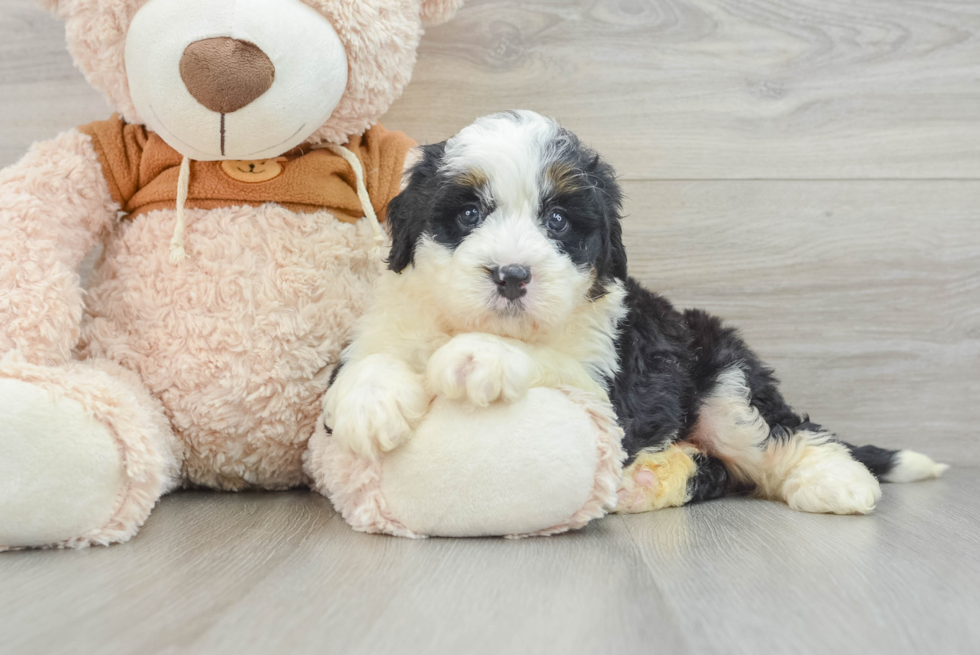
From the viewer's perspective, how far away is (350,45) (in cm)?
148

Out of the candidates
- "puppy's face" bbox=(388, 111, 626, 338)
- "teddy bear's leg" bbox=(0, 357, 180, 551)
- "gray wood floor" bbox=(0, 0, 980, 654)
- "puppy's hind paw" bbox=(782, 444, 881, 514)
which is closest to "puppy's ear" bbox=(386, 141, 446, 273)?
"puppy's face" bbox=(388, 111, 626, 338)

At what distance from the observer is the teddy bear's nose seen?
1310mm

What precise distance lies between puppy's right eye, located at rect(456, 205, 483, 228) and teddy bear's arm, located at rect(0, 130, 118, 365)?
2.43 ft

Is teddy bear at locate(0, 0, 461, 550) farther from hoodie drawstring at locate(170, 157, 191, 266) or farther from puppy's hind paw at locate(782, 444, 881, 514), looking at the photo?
puppy's hind paw at locate(782, 444, 881, 514)

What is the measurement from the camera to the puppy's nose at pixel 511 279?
47.5 inches

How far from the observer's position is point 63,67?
197cm

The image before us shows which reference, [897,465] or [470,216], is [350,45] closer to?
[470,216]

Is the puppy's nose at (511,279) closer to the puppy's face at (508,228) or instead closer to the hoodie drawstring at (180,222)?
the puppy's face at (508,228)

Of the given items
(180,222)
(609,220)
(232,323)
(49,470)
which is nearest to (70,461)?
(49,470)

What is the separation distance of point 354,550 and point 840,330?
1.53m

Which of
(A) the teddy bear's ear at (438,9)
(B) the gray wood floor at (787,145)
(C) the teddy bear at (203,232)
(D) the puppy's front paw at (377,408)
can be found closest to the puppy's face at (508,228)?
(D) the puppy's front paw at (377,408)

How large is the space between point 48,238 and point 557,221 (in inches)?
37.5

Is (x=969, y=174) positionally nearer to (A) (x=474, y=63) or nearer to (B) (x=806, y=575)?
(A) (x=474, y=63)

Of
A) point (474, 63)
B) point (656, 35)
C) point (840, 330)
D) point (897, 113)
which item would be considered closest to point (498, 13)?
point (474, 63)
